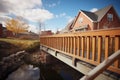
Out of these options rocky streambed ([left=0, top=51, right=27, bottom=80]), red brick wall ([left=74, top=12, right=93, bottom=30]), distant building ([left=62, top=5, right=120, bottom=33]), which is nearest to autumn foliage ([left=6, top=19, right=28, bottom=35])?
red brick wall ([left=74, top=12, right=93, bottom=30])

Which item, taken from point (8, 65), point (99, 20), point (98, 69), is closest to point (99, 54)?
point (98, 69)

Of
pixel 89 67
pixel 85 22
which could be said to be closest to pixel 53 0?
pixel 85 22

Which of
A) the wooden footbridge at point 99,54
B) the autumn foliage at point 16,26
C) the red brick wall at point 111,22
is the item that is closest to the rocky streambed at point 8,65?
the wooden footbridge at point 99,54

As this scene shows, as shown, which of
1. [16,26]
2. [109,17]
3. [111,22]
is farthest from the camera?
[16,26]

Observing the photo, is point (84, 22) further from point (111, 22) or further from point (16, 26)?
point (16, 26)

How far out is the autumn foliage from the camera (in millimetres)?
20202

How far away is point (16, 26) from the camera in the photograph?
20.9 m

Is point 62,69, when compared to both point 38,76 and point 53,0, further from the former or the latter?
point 53,0

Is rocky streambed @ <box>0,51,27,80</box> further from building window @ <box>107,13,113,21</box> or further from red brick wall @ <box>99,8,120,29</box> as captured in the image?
building window @ <box>107,13,113,21</box>

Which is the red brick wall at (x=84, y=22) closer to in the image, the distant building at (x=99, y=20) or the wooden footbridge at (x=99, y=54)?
the distant building at (x=99, y=20)

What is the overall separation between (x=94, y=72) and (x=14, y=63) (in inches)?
318

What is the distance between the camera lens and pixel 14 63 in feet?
26.0

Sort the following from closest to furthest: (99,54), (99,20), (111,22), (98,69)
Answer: (98,69) < (99,54) < (99,20) < (111,22)

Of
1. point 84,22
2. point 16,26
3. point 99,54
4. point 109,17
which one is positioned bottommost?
point 99,54
